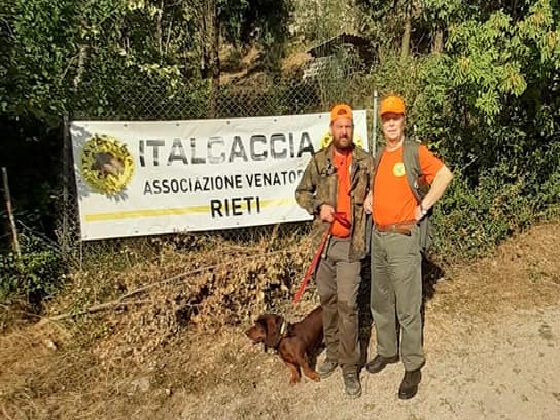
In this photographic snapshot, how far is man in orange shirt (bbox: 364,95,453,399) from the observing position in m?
3.40

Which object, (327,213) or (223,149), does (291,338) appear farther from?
(223,149)

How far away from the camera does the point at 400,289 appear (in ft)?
11.7

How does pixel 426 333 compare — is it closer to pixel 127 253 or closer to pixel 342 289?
pixel 342 289

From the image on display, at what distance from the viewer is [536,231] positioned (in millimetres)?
6074

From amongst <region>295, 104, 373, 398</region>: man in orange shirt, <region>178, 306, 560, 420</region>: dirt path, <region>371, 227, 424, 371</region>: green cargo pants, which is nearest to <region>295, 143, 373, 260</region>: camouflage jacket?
<region>295, 104, 373, 398</region>: man in orange shirt

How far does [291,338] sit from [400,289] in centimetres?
88

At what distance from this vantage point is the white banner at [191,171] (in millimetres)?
4609

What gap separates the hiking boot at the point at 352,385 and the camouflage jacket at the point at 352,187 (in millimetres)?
874

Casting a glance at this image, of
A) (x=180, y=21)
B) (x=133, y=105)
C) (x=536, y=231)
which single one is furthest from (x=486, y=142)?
(x=180, y=21)

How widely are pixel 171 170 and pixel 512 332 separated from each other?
336 centimetres

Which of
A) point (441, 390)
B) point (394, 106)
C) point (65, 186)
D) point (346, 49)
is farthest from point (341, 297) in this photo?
point (346, 49)

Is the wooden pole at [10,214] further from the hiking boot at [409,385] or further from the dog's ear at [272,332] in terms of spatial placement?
the hiking boot at [409,385]

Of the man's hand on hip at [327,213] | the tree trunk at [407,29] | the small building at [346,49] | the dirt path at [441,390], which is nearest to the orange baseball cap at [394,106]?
the man's hand on hip at [327,213]

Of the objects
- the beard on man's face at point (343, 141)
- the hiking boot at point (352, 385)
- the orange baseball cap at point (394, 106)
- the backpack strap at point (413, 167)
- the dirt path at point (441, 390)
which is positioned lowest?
the dirt path at point (441, 390)
